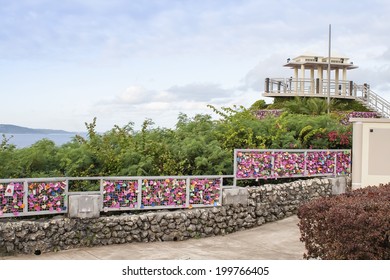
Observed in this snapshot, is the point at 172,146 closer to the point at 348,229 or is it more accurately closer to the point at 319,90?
the point at 348,229

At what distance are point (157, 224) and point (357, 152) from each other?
702 centimetres

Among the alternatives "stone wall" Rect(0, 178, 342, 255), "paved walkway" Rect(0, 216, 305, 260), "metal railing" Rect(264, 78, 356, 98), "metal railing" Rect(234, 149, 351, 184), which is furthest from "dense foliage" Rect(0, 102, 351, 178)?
Answer: "metal railing" Rect(264, 78, 356, 98)

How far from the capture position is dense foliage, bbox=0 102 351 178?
1227 cm

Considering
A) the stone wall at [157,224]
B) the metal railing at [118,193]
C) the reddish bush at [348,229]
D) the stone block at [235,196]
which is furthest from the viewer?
the stone block at [235,196]

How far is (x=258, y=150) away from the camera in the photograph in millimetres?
14148

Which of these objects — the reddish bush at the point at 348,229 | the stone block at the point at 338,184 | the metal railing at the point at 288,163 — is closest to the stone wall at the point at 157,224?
the metal railing at the point at 288,163

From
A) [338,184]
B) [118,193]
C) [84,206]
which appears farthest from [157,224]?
[338,184]

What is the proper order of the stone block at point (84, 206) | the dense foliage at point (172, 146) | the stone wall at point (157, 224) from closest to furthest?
the stone wall at point (157, 224)
the stone block at point (84, 206)
the dense foliage at point (172, 146)

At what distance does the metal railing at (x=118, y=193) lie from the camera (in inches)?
427

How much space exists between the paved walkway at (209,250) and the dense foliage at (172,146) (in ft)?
6.01

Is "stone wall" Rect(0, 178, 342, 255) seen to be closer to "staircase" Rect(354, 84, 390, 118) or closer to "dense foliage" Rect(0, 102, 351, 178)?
"dense foliage" Rect(0, 102, 351, 178)

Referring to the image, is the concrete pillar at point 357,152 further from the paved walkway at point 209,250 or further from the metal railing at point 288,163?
the paved walkway at point 209,250

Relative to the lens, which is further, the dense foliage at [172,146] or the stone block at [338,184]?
the stone block at [338,184]
